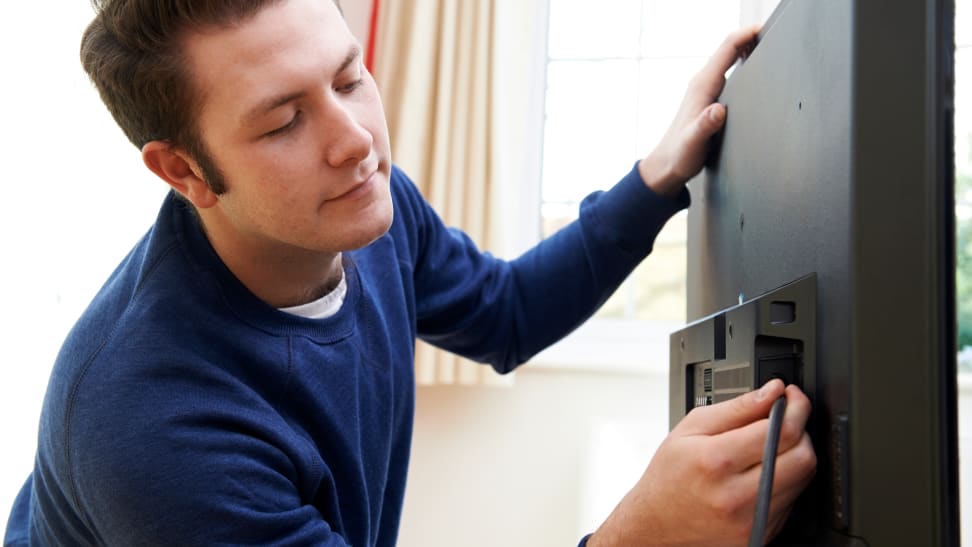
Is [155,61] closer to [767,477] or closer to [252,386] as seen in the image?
[252,386]

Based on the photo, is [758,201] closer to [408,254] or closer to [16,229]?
[408,254]

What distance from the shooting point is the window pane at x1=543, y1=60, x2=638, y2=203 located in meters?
2.50

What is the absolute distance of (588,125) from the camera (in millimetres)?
2521

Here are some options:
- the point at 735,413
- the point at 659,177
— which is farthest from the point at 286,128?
the point at 735,413

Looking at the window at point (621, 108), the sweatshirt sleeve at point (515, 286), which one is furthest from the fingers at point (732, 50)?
the window at point (621, 108)

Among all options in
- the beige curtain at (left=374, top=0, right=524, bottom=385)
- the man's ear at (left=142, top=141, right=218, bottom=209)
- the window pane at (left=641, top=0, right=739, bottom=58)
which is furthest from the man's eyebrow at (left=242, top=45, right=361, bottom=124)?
the window pane at (left=641, top=0, right=739, bottom=58)

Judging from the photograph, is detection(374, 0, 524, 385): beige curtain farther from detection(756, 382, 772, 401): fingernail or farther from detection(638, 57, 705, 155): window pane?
detection(756, 382, 772, 401): fingernail

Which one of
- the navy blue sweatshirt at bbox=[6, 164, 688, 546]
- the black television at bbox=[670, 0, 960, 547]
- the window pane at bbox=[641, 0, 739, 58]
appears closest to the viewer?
Result: the black television at bbox=[670, 0, 960, 547]

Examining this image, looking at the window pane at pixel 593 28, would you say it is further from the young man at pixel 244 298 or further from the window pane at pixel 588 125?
the young man at pixel 244 298

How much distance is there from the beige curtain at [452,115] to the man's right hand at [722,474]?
5.30 ft

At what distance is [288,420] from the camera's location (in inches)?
36.8

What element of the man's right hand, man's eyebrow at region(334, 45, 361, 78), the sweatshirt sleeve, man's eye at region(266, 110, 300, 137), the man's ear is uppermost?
man's eyebrow at region(334, 45, 361, 78)

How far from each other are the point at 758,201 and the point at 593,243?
455 millimetres

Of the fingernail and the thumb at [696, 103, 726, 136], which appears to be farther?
the thumb at [696, 103, 726, 136]
